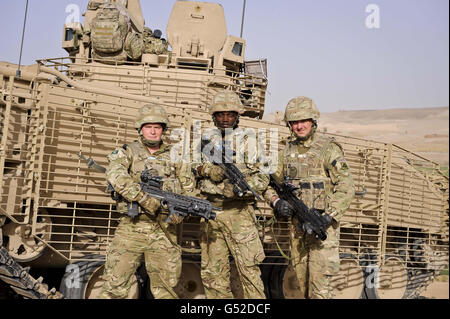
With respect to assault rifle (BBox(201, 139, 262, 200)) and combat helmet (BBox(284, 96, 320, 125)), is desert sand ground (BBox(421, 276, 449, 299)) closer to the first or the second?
combat helmet (BBox(284, 96, 320, 125))

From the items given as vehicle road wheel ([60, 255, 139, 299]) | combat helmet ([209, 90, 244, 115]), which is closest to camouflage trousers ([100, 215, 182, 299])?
combat helmet ([209, 90, 244, 115])

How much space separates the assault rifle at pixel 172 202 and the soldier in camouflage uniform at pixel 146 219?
0.06m

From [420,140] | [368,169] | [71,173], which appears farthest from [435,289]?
[420,140]

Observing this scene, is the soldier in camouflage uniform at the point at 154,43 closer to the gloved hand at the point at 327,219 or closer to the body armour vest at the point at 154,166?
the body armour vest at the point at 154,166

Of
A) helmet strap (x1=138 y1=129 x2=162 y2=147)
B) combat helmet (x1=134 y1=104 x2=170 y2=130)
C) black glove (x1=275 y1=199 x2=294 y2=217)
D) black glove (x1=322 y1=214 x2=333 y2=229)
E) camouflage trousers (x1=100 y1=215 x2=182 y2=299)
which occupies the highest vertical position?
combat helmet (x1=134 y1=104 x2=170 y2=130)

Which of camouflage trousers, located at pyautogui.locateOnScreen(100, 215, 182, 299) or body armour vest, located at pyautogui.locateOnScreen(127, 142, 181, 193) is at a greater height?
body armour vest, located at pyautogui.locateOnScreen(127, 142, 181, 193)

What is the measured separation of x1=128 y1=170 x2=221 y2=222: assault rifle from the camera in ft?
18.2

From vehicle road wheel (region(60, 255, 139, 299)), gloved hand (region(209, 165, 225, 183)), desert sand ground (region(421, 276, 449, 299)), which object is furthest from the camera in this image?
desert sand ground (region(421, 276, 449, 299))

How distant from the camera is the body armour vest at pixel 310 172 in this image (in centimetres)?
593

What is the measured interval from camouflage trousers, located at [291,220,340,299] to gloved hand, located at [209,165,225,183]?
2.93 ft

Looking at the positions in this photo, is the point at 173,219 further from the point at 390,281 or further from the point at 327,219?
the point at 390,281

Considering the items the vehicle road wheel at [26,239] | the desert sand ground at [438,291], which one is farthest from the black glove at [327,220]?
the desert sand ground at [438,291]
